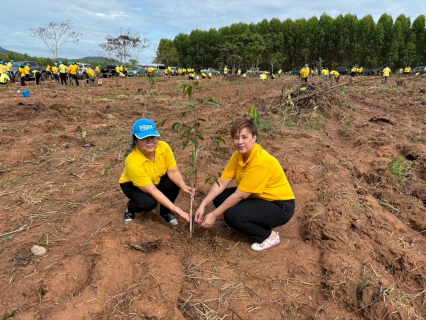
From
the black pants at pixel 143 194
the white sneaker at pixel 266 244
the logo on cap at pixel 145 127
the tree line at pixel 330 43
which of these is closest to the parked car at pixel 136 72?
the tree line at pixel 330 43

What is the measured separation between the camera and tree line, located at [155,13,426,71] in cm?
3111

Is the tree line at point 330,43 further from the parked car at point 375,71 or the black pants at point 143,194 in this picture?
the black pants at point 143,194

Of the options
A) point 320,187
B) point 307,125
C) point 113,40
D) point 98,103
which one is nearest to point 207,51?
point 113,40

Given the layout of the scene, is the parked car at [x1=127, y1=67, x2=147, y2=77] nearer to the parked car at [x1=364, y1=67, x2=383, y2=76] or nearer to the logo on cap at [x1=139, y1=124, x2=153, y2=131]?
the parked car at [x1=364, y1=67, x2=383, y2=76]

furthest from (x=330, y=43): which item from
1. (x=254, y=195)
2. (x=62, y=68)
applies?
(x=254, y=195)

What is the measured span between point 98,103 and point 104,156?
510 cm

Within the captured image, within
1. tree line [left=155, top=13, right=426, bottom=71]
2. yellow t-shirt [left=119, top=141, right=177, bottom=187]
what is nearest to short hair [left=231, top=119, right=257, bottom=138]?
yellow t-shirt [left=119, top=141, right=177, bottom=187]

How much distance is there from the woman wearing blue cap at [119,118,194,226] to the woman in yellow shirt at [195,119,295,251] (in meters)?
0.35

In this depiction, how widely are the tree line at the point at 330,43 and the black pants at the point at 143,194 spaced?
26787mm

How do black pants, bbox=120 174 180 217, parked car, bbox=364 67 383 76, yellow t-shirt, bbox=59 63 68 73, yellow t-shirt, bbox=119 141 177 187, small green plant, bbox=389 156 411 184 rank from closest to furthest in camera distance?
1. yellow t-shirt, bbox=119 141 177 187
2. black pants, bbox=120 174 180 217
3. small green plant, bbox=389 156 411 184
4. yellow t-shirt, bbox=59 63 68 73
5. parked car, bbox=364 67 383 76

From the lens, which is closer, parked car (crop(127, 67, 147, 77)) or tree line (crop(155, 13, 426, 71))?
parked car (crop(127, 67, 147, 77))

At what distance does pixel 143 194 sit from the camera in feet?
7.63

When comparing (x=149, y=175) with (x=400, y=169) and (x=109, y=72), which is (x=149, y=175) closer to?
(x=400, y=169)

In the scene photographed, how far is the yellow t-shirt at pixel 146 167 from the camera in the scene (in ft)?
7.04
